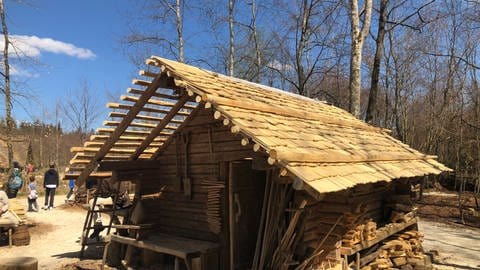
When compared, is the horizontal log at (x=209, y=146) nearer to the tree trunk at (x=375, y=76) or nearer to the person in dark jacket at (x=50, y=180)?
the tree trunk at (x=375, y=76)

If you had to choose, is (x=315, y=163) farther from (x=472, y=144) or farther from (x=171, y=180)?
(x=472, y=144)

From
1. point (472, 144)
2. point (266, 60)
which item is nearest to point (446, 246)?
point (472, 144)

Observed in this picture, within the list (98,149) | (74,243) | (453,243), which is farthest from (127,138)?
(453,243)

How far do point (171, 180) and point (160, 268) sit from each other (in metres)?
1.75

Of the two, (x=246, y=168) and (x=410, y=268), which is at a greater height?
(x=246, y=168)

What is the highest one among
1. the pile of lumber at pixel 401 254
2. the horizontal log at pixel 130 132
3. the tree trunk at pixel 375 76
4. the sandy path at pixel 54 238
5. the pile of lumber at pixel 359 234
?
the tree trunk at pixel 375 76

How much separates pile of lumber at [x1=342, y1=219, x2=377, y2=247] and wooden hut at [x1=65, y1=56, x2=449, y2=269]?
0.02 metres

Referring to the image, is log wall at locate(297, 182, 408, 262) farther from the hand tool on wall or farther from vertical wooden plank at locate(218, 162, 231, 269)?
the hand tool on wall

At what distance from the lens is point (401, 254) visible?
9.02m

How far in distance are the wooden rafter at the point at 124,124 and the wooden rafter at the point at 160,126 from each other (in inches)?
25.4

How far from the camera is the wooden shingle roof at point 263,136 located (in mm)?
4914

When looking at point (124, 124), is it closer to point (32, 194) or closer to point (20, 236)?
point (20, 236)

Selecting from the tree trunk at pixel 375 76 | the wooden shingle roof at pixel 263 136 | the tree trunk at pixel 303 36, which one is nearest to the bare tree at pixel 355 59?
the tree trunk at pixel 375 76

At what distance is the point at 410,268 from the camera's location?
873 centimetres
